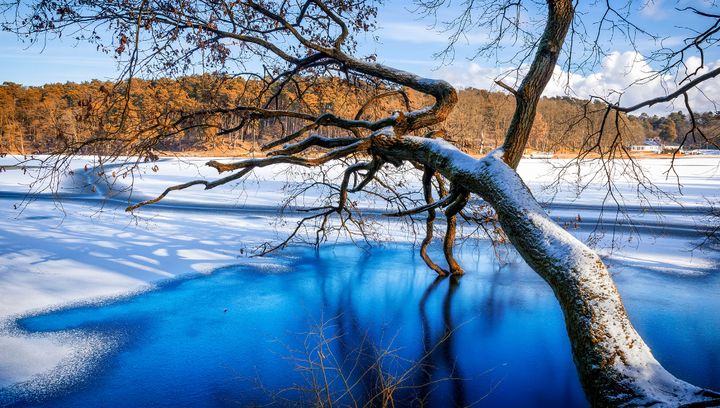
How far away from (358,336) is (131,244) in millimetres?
7602

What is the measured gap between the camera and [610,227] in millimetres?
→ 14578

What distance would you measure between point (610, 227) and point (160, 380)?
13.7 metres

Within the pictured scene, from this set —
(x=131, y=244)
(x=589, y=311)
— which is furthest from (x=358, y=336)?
(x=131, y=244)

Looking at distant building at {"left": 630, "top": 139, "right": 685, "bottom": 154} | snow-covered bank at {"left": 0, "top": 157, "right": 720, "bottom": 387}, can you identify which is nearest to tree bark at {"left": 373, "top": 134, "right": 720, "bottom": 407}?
distant building at {"left": 630, "top": 139, "right": 685, "bottom": 154}

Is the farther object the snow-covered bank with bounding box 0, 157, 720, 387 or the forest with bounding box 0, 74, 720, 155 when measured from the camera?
the snow-covered bank with bounding box 0, 157, 720, 387

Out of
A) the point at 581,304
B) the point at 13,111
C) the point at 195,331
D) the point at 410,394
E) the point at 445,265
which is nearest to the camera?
the point at 581,304

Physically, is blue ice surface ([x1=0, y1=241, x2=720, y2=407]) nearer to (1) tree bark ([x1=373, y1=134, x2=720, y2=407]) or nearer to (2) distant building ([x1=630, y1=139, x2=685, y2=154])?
(1) tree bark ([x1=373, y1=134, x2=720, y2=407])

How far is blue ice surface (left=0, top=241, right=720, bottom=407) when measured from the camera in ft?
17.5

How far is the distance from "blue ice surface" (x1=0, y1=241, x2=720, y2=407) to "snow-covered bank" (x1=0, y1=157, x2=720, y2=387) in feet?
2.04

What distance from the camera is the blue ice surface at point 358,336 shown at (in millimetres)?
5348

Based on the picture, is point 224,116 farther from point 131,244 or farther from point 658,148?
point 658,148

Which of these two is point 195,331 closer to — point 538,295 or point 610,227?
point 538,295

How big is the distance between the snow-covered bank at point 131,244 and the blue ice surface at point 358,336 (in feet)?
2.04

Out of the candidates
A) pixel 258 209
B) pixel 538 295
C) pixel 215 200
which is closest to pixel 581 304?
pixel 538 295
